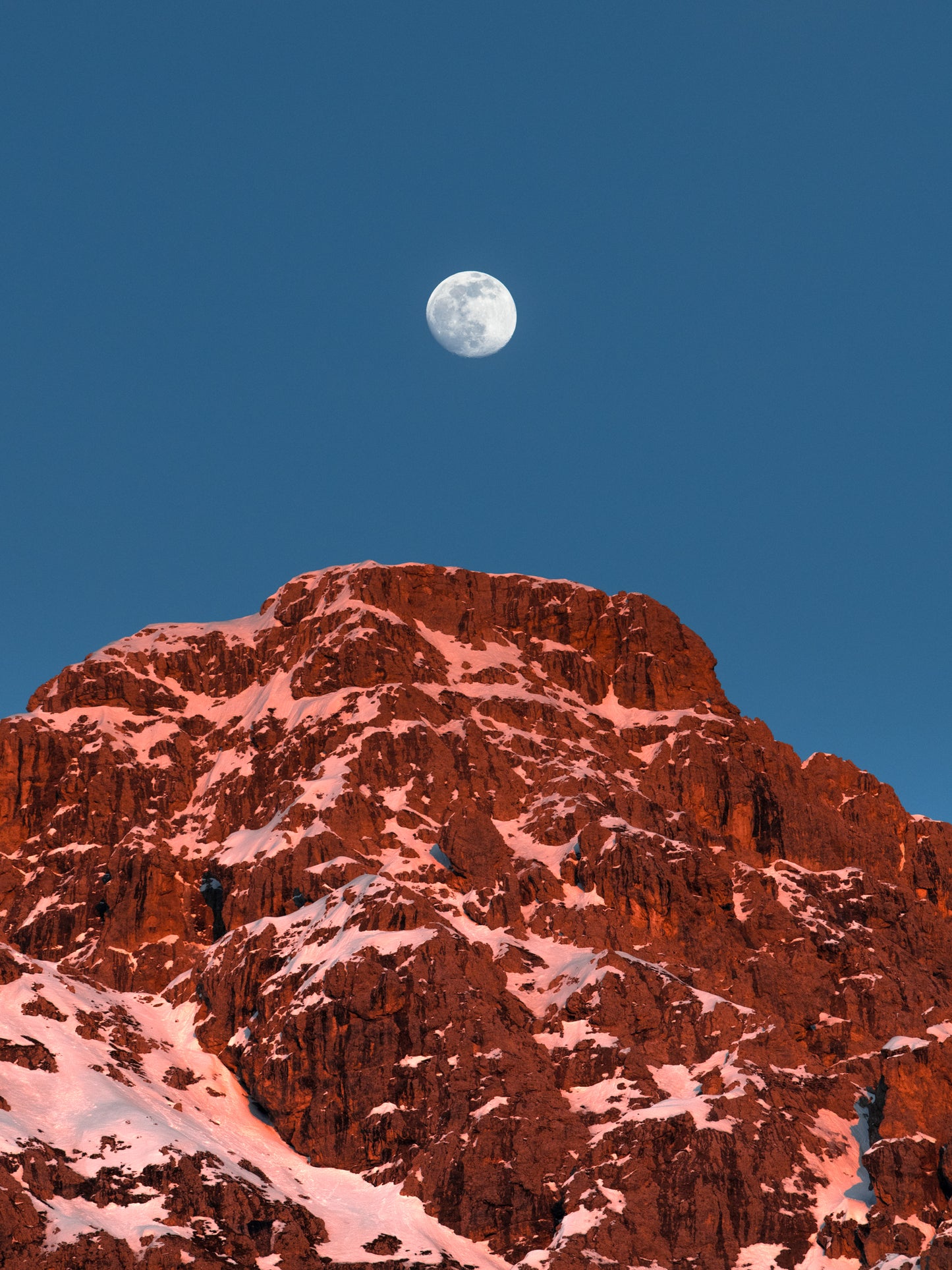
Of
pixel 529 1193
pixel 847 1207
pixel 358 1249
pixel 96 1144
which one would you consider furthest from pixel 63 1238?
pixel 847 1207

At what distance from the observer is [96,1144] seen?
627 ft

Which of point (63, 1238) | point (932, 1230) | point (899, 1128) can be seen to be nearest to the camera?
point (63, 1238)

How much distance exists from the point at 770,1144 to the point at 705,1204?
11.0m

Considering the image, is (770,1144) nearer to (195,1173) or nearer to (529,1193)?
(529,1193)

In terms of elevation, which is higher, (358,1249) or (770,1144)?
(770,1144)

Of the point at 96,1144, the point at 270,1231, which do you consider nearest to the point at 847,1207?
the point at 270,1231

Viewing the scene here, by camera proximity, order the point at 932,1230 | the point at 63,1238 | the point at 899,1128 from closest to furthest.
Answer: the point at 63,1238, the point at 932,1230, the point at 899,1128

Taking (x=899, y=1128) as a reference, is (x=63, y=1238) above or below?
below

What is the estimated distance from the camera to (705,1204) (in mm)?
190750

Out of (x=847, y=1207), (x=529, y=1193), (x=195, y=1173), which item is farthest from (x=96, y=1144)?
(x=847, y=1207)

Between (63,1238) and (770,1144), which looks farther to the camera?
(770,1144)

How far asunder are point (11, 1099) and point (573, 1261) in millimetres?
65535

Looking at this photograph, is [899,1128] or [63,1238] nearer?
[63,1238]

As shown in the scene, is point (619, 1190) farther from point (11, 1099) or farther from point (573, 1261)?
point (11, 1099)
